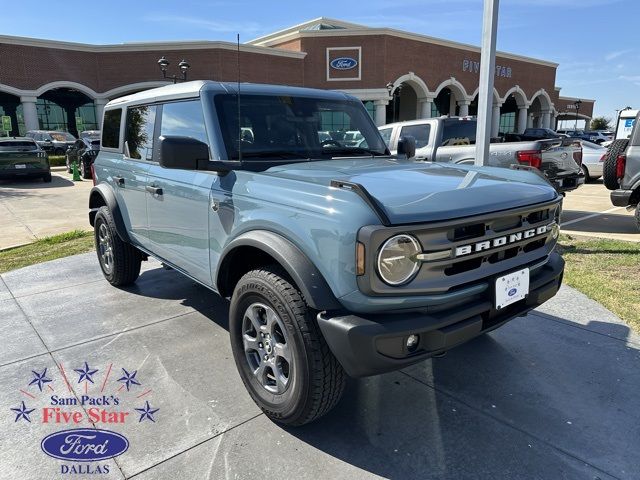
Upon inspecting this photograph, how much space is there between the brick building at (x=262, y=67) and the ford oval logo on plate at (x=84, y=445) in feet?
94.3

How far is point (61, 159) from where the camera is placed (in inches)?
1013

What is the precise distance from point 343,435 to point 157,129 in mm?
2895

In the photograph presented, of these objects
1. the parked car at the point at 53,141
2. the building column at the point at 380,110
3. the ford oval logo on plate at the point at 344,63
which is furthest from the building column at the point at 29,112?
the building column at the point at 380,110

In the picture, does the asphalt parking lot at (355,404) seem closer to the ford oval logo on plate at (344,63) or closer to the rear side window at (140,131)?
the rear side window at (140,131)

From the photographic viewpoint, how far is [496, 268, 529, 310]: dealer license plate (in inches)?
98.9

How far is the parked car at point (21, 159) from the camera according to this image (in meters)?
16.8

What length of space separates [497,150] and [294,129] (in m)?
6.29

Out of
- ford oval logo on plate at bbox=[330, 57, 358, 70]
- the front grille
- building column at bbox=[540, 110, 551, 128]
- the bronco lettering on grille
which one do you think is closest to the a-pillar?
ford oval logo on plate at bbox=[330, 57, 358, 70]

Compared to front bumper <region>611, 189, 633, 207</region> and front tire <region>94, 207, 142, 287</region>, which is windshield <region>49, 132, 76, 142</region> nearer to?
front tire <region>94, 207, 142, 287</region>

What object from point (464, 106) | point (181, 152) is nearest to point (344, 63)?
point (464, 106)

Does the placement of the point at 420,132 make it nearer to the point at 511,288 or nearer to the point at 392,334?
the point at 511,288

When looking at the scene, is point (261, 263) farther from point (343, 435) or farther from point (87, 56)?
point (87, 56)

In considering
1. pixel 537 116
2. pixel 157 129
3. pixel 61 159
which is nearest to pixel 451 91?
pixel 537 116

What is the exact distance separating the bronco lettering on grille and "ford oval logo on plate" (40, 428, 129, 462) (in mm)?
2061
